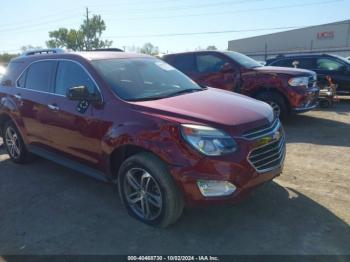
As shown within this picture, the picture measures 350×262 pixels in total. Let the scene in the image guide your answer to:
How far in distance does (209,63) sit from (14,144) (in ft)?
17.0

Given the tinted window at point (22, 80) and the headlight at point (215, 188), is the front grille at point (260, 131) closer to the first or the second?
the headlight at point (215, 188)

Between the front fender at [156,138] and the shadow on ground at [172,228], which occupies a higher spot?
the front fender at [156,138]

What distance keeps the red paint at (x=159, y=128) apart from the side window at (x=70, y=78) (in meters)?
0.09

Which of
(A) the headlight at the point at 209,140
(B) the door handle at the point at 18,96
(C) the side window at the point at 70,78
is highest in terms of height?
(C) the side window at the point at 70,78

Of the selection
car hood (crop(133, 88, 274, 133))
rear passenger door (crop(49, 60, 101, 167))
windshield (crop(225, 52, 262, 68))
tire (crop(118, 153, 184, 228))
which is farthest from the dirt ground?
windshield (crop(225, 52, 262, 68))

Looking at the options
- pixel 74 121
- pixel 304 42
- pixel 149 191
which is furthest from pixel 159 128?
pixel 304 42

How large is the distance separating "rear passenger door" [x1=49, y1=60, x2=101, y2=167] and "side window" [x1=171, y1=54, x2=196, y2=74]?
5.13m

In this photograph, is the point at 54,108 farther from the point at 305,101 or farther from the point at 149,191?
the point at 305,101

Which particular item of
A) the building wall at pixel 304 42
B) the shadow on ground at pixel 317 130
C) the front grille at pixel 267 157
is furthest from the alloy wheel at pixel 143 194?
the building wall at pixel 304 42

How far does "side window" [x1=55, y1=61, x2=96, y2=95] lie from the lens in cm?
437

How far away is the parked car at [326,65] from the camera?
11672mm

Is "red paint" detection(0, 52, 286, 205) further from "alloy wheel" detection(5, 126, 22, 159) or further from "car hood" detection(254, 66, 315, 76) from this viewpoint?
"car hood" detection(254, 66, 315, 76)

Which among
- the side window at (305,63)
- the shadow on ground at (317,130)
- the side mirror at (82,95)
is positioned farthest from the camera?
the side window at (305,63)

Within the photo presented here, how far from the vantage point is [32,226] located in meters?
3.98
